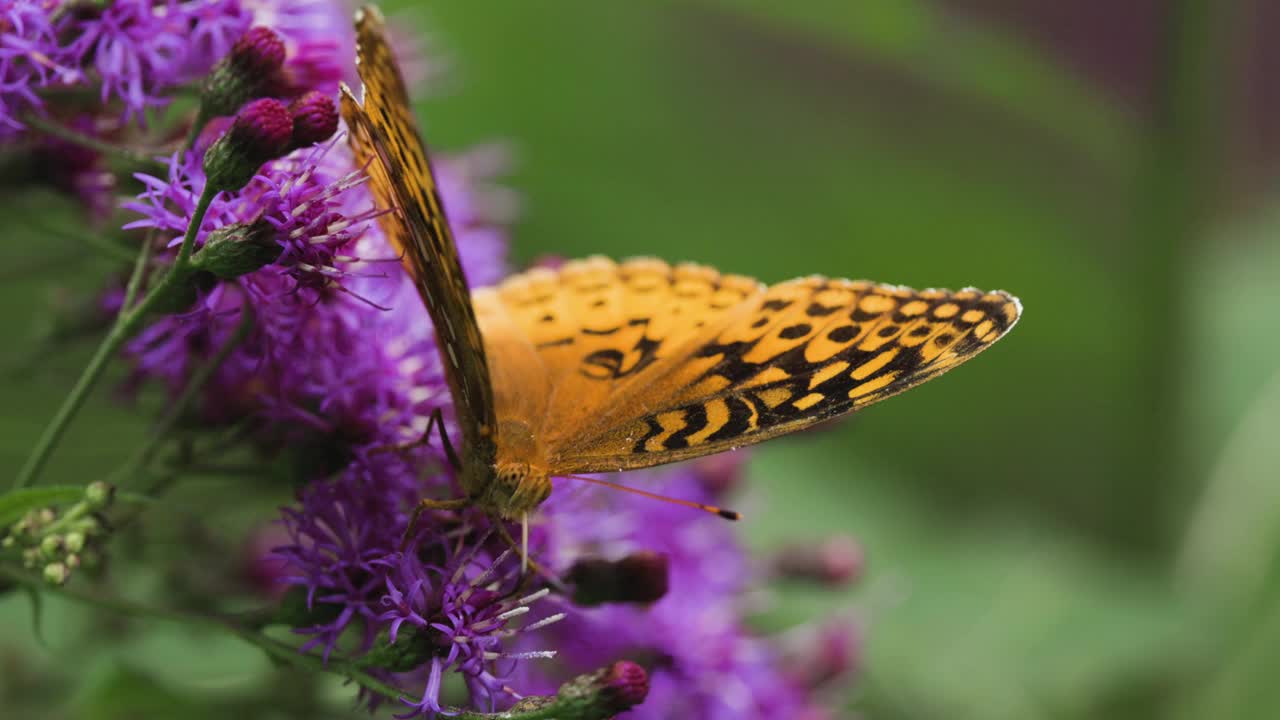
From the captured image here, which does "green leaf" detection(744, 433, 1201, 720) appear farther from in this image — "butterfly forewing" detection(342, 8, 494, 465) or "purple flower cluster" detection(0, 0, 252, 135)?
"purple flower cluster" detection(0, 0, 252, 135)

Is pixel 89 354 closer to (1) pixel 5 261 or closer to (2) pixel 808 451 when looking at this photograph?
(1) pixel 5 261

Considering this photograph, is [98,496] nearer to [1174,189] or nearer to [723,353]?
[723,353]

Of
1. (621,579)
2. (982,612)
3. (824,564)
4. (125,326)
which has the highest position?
(125,326)

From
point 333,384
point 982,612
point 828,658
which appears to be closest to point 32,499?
point 333,384

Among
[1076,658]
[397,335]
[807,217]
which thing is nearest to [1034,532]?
[1076,658]

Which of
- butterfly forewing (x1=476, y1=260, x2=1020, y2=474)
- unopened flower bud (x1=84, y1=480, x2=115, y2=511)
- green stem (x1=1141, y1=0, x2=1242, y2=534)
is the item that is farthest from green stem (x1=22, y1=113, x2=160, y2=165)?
green stem (x1=1141, y1=0, x2=1242, y2=534)

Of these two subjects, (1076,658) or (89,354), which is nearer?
(89,354)

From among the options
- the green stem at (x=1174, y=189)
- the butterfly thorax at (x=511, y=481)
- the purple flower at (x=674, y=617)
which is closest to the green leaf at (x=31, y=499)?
the butterfly thorax at (x=511, y=481)
